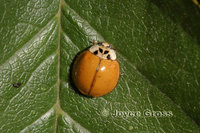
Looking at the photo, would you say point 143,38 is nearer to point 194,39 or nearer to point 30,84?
point 194,39

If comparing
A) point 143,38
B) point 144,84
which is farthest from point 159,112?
point 143,38

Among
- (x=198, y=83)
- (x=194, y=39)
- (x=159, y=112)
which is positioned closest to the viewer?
(x=194, y=39)

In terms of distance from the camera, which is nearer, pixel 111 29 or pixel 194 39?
pixel 194 39
